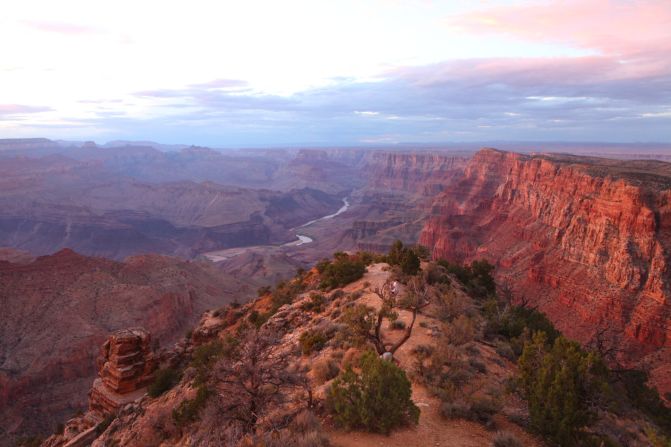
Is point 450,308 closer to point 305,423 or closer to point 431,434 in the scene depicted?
point 431,434

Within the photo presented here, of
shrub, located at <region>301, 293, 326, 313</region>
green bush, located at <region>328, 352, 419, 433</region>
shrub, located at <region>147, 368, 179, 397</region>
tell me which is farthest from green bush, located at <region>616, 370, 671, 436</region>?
shrub, located at <region>147, 368, 179, 397</region>

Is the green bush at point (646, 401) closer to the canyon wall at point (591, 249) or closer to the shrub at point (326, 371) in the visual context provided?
the canyon wall at point (591, 249)

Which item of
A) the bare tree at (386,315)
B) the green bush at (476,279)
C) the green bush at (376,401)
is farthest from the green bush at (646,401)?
the green bush at (376,401)

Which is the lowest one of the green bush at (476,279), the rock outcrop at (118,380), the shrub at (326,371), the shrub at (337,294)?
the rock outcrop at (118,380)

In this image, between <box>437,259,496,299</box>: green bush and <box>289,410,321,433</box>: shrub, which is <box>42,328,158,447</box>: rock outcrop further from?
<box>437,259,496,299</box>: green bush

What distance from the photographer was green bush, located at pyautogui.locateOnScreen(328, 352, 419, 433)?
7.62 m

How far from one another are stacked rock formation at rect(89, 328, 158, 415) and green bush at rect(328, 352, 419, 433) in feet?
51.4

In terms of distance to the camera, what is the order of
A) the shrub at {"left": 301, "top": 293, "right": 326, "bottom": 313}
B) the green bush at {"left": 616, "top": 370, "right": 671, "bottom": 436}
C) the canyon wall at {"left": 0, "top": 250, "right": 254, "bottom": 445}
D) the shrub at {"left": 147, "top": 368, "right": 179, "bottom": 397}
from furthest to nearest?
1. the canyon wall at {"left": 0, "top": 250, "right": 254, "bottom": 445}
2. the shrub at {"left": 301, "top": 293, "right": 326, "bottom": 313}
3. the shrub at {"left": 147, "top": 368, "right": 179, "bottom": 397}
4. the green bush at {"left": 616, "top": 370, "right": 671, "bottom": 436}

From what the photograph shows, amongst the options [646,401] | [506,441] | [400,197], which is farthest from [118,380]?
[400,197]

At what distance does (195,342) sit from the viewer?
2364cm

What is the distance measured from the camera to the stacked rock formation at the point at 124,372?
1980cm

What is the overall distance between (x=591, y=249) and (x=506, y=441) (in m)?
38.7

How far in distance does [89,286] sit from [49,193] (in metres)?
104

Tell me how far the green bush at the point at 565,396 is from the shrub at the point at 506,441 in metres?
0.71
